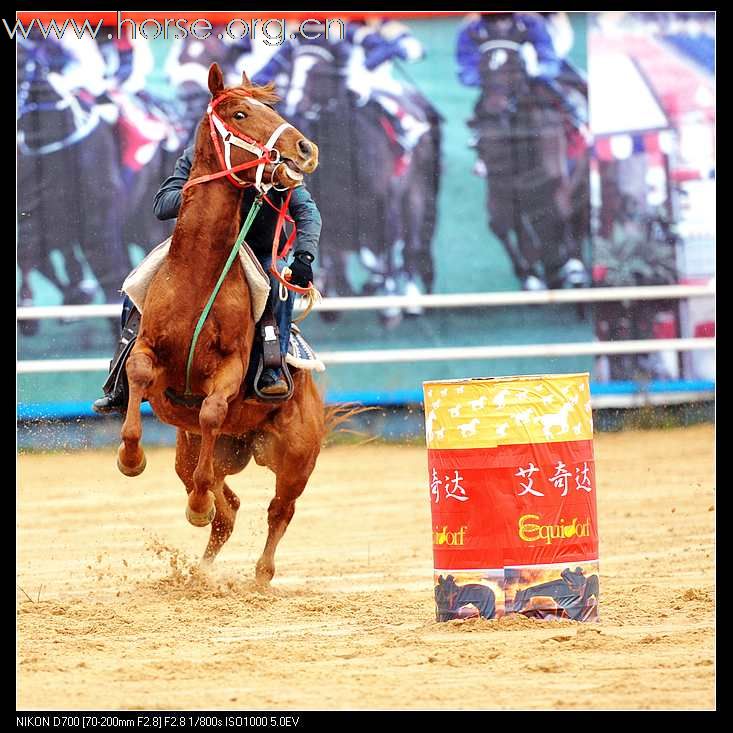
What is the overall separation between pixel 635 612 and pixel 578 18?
11417 mm

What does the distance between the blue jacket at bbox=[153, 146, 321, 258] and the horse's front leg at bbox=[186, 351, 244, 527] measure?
0.99 meters

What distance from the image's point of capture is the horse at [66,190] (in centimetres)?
1579

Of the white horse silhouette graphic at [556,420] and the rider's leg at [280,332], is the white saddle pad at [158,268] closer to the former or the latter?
the rider's leg at [280,332]

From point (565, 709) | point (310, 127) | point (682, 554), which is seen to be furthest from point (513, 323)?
point (565, 709)

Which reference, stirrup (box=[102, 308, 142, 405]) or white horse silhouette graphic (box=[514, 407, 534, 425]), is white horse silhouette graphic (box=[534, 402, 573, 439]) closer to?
white horse silhouette graphic (box=[514, 407, 534, 425])

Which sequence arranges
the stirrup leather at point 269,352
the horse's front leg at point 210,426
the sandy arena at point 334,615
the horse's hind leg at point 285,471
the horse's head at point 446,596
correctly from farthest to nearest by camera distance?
the horse's hind leg at point 285,471 < the stirrup leather at point 269,352 < the horse's front leg at point 210,426 < the horse's head at point 446,596 < the sandy arena at point 334,615

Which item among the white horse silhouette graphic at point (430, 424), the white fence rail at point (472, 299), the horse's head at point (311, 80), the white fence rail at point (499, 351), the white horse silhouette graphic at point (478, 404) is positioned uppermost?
the horse's head at point (311, 80)

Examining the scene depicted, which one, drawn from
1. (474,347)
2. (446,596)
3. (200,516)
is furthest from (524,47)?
(446,596)

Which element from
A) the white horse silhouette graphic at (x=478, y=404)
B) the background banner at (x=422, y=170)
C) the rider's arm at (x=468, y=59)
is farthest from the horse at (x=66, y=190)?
the white horse silhouette graphic at (x=478, y=404)

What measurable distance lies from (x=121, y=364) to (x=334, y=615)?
1911 mm

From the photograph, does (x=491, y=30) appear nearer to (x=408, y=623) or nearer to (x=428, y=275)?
(x=428, y=275)

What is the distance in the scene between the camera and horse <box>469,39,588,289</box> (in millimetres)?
16469

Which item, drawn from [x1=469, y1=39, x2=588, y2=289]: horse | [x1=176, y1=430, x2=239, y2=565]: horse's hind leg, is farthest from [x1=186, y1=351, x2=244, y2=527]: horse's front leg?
[x1=469, y1=39, x2=588, y2=289]: horse

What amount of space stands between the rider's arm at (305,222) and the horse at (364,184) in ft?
26.0
